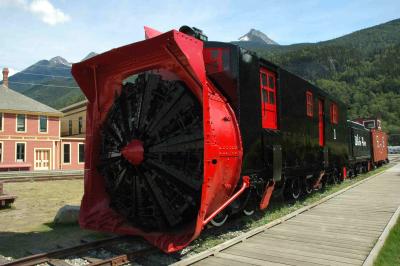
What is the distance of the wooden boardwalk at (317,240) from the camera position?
5941 millimetres

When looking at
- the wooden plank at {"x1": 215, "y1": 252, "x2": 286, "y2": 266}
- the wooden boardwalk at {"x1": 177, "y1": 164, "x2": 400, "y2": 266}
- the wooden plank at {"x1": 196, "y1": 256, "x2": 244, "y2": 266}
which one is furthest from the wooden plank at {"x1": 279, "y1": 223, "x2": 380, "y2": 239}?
the wooden plank at {"x1": 196, "y1": 256, "x2": 244, "y2": 266}

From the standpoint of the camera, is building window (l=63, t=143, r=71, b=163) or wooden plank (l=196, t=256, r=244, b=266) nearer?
wooden plank (l=196, t=256, r=244, b=266)

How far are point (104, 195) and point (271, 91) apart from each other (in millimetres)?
4255

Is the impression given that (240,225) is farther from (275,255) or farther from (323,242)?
(275,255)

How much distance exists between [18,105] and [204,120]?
110ft

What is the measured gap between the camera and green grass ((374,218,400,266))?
5906 millimetres

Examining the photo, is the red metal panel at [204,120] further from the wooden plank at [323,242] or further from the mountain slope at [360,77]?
the mountain slope at [360,77]

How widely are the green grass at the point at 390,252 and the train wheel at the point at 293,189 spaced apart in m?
3.27

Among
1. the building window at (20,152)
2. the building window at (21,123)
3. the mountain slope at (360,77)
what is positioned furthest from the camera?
the mountain slope at (360,77)

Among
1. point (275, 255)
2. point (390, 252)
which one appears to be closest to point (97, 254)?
point (275, 255)

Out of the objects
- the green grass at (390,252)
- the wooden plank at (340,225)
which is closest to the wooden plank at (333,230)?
the wooden plank at (340,225)

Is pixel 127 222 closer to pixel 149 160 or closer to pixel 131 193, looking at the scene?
pixel 131 193

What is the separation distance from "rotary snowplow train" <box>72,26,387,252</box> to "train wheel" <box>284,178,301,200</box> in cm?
215

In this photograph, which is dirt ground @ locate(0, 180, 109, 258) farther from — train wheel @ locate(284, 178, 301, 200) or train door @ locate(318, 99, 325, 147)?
train door @ locate(318, 99, 325, 147)
